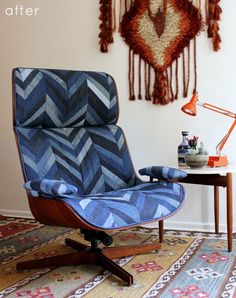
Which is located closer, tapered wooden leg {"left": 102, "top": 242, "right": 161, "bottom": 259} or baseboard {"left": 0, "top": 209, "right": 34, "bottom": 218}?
tapered wooden leg {"left": 102, "top": 242, "right": 161, "bottom": 259}

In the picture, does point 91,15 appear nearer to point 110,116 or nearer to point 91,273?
point 110,116

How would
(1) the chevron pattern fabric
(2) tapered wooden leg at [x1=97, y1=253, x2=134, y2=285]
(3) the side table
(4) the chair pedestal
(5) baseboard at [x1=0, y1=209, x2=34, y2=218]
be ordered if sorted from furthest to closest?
(5) baseboard at [x1=0, y1=209, x2=34, y2=218] < (3) the side table < (1) the chevron pattern fabric < (4) the chair pedestal < (2) tapered wooden leg at [x1=97, y1=253, x2=134, y2=285]

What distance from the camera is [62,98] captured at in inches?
95.6

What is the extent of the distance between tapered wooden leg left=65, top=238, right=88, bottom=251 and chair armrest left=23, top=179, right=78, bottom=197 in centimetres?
65

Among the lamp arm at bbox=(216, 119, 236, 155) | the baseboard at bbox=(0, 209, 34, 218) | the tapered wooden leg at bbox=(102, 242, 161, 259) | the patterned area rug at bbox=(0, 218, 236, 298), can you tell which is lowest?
the baseboard at bbox=(0, 209, 34, 218)

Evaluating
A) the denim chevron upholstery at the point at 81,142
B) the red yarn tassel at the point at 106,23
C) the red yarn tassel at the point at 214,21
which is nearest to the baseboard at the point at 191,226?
the denim chevron upholstery at the point at 81,142

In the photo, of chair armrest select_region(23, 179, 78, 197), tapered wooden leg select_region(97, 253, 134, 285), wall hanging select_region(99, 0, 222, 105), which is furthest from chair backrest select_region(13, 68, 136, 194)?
wall hanging select_region(99, 0, 222, 105)

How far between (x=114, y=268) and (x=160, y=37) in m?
1.64

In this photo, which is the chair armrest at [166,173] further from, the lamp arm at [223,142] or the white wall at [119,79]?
the white wall at [119,79]

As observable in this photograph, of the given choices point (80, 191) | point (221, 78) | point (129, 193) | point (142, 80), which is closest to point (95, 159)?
point (80, 191)

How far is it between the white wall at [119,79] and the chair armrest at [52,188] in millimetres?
1269

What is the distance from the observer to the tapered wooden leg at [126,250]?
2.32 metres

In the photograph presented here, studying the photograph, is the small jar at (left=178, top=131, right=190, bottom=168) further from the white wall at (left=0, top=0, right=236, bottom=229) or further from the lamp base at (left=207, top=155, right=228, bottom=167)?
the white wall at (left=0, top=0, right=236, bottom=229)

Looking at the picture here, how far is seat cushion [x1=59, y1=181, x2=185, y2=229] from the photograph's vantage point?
1863mm
